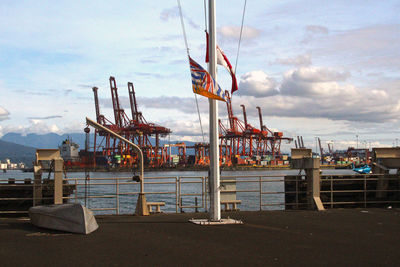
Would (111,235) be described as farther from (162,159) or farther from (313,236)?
(162,159)

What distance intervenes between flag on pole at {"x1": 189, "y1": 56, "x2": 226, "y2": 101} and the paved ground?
3544 millimetres

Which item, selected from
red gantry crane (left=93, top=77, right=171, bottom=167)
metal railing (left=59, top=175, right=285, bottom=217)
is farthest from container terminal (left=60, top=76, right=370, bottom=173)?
metal railing (left=59, top=175, right=285, bottom=217)

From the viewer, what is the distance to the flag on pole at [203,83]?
12477mm

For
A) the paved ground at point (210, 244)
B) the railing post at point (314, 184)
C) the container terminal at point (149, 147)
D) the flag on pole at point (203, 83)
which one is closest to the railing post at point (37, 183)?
the paved ground at point (210, 244)

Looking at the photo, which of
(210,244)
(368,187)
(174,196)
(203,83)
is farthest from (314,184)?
(174,196)

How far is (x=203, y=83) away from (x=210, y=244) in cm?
465

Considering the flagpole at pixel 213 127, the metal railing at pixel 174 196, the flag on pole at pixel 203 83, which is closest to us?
the flag on pole at pixel 203 83

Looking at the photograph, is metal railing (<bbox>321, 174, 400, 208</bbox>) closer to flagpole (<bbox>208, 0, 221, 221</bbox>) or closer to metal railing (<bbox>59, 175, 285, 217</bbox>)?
metal railing (<bbox>59, 175, 285, 217</bbox>)

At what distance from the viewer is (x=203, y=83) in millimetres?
12484

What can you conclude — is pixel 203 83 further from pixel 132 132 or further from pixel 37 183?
pixel 132 132

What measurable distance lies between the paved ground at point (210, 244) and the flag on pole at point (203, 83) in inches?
140

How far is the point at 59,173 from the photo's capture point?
592 inches

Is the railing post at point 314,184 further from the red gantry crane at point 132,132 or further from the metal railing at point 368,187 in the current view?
the red gantry crane at point 132,132

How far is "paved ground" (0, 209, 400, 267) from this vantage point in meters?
7.91
